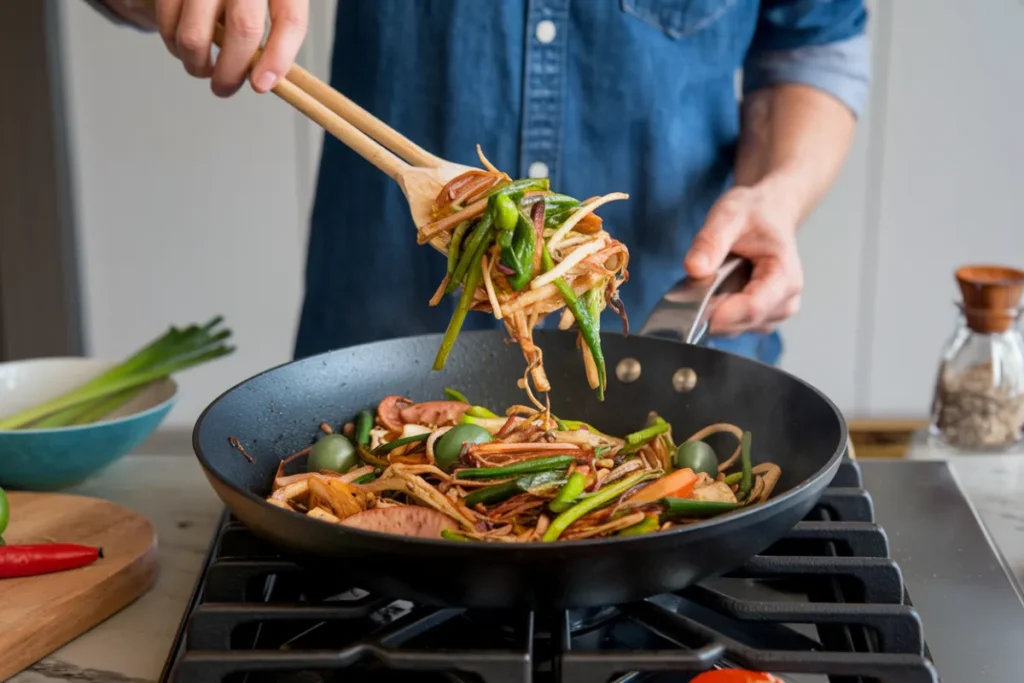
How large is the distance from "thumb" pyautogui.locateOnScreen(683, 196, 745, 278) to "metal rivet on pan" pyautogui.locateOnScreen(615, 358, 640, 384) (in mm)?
142

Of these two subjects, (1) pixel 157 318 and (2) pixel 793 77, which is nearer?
(2) pixel 793 77

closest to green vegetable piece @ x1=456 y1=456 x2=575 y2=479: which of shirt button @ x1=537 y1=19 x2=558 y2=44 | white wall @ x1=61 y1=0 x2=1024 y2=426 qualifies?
shirt button @ x1=537 y1=19 x2=558 y2=44

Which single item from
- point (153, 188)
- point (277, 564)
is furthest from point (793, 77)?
point (153, 188)

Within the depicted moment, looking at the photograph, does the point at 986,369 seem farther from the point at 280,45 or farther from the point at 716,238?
the point at 280,45

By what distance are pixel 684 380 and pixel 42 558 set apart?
0.80m

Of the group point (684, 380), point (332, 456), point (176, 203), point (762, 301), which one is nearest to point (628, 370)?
point (684, 380)

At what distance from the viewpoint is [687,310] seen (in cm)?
136

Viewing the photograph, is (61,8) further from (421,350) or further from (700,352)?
(700,352)

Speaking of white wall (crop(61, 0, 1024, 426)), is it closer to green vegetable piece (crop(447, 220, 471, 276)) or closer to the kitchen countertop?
the kitchen countertop

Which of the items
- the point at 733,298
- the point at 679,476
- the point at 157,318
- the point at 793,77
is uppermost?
the point at 793,77

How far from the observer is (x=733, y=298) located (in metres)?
1.47

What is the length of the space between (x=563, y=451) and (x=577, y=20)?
2.91 feet

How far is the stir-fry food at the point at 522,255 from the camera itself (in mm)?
1191

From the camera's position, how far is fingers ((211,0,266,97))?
51.0 inches
